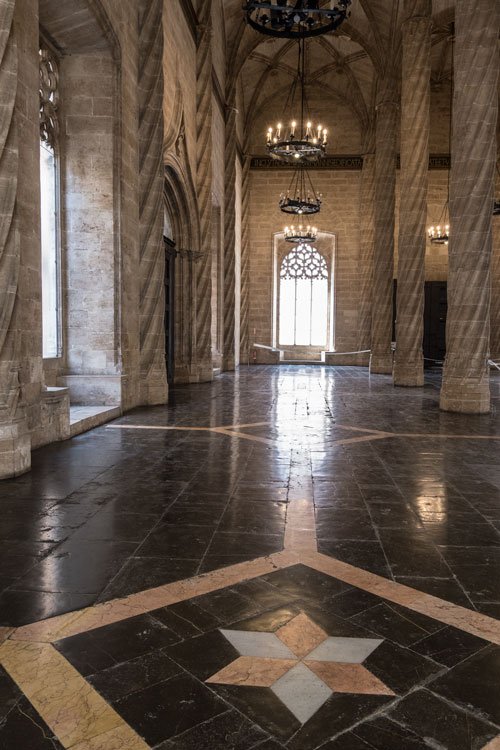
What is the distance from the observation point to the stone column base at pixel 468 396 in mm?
10371

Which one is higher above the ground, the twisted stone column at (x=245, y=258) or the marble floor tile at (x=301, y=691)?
the twisted stone column at (x=245, y=258)

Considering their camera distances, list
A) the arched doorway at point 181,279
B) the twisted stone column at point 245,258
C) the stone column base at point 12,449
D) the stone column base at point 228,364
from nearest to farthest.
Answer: the stone column base at point 12,449, the arched doorway at point 181,279, the stone column base at point 228,364, the twisted stone column at point 245,258

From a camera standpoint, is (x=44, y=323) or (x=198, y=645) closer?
(x=198, y=645)

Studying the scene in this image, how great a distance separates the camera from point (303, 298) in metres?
27.6

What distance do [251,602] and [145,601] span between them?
50cm

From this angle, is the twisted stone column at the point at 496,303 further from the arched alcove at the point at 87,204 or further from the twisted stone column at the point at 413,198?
the arched alcove at the point at 87,204

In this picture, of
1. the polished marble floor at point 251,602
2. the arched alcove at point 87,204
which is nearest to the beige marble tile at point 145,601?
the polished marble floor at point 251,602

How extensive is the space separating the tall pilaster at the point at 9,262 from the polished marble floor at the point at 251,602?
15.7 inches

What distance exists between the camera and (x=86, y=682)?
218 centimetres

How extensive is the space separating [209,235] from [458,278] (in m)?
7.71

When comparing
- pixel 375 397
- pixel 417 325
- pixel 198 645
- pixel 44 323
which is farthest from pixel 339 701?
pixel 417 325

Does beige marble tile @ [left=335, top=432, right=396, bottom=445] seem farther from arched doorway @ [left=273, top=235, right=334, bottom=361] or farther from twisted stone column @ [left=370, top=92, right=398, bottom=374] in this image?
arched doorway @ [left=273, top=235, right=334, bottom=361]

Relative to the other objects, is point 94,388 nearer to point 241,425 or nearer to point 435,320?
point 241,425

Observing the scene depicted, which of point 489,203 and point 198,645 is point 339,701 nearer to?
point 198,645
